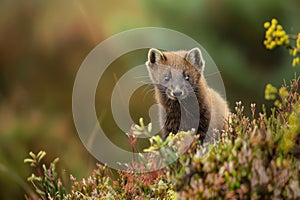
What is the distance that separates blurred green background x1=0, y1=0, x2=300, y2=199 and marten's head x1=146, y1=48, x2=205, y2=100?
0.84 metres

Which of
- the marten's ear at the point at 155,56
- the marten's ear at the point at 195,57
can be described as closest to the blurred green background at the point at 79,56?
the marten's ear at the point at 155,56

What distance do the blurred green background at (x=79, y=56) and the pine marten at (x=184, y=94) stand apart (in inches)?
33.1

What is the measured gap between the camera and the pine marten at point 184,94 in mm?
4465

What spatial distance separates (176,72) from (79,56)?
1.82 meters

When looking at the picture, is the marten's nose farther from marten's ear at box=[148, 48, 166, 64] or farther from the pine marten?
marten's ear at box=[148, 48, 166, 64]

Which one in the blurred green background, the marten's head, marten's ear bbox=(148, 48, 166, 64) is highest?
the blurred green background

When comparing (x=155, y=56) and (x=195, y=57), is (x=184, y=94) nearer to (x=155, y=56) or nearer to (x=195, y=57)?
(x=195, y=57)

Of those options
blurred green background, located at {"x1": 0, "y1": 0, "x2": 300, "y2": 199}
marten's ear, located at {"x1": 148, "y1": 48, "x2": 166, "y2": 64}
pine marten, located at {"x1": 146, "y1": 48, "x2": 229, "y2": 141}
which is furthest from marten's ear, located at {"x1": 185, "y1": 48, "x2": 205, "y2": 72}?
blurred green background, located at {"x1": 0, "y1": 0, "x2": 300, "y2": 199}

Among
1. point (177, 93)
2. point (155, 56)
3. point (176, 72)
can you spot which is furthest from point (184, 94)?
point (155, 56)

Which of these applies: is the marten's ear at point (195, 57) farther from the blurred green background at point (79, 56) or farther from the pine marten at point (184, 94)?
the blurred green background at point (79, 56)

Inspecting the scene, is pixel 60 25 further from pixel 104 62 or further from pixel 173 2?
pixel 173 2

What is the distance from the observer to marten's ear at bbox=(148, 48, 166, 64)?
462cm

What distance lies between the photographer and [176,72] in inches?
177

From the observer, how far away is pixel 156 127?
15.9 feet
